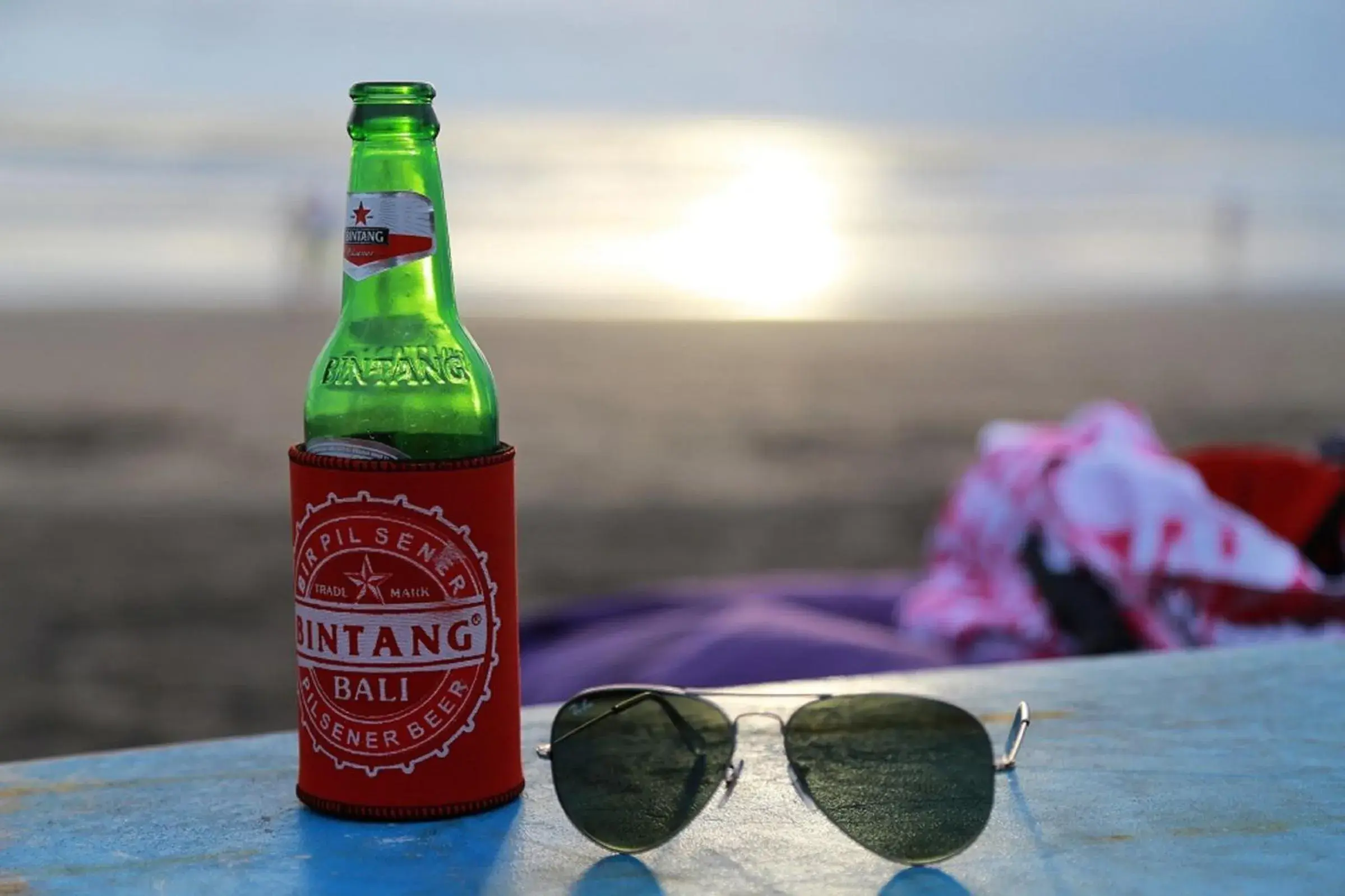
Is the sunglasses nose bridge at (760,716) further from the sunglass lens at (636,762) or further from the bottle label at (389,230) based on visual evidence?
the bottle label at (389,230)

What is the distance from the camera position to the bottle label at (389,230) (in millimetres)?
1006

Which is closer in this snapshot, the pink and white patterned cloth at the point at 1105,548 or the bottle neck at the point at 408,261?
the bottle neck at the point at 408,261

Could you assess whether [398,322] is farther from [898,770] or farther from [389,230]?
[898,770]

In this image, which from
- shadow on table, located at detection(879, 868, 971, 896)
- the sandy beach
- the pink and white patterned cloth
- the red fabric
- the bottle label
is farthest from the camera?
the sandy beach

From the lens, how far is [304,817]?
3.34 feet

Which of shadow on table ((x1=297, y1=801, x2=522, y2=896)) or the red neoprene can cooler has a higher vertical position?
the red neoprene can cooler

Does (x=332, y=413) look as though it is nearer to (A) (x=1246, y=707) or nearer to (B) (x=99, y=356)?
(A) (x=1246, y=707)

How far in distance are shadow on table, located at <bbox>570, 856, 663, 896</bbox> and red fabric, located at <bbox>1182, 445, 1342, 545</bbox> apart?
67.4 inches

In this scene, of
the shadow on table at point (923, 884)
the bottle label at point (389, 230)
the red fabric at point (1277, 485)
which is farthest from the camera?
the red fabric at point (1277, 485)

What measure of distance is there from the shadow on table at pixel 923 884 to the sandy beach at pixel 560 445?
9.76 feet

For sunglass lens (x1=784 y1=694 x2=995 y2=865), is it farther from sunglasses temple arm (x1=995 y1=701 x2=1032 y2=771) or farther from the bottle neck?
the bottle neck

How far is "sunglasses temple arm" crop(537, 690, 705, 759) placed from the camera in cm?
105

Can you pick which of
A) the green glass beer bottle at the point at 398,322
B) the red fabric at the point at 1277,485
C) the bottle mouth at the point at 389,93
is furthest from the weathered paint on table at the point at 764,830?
the red fabric at the point at 1277,485

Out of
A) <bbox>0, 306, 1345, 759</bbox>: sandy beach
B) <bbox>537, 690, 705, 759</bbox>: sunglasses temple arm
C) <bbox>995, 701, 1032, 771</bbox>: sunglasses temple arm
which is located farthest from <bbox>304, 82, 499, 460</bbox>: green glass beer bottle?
<bbox>0, 306, 1345, 759</bbox>: sandy beach
